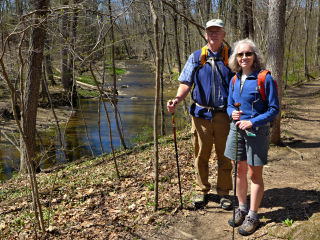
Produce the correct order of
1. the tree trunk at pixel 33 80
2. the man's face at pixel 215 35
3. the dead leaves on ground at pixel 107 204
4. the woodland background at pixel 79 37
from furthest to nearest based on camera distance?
the tree trunk at pixel 33 80
the dead leaves on ground at pixel 107 204
the woodland background at pixel 79 37
the man's face at pixel 215 35

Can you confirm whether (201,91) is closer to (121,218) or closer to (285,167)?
(121,218)

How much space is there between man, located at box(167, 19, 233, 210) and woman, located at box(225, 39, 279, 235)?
11.7 inches

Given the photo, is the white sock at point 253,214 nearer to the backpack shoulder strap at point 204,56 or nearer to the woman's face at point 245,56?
the woman's face at point 245,56

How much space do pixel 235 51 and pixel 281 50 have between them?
128 inches

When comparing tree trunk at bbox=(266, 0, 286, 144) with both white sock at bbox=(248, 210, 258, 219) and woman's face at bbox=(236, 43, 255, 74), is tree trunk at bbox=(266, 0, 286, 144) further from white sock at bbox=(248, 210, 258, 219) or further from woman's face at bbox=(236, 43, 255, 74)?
white sock at bbox=(248, 210, 258, 219)

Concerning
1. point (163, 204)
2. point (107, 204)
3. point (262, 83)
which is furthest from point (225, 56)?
point (107, 204)

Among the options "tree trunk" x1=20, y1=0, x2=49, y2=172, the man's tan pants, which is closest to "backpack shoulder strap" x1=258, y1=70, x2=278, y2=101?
the man's tan pants

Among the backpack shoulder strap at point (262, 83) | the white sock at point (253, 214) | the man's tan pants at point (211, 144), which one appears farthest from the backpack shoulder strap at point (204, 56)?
the white sock at point (253, 214)

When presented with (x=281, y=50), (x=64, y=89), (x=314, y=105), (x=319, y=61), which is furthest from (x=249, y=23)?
(x=319, y=61)

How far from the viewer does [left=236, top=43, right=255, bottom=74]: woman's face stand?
9.93 ft

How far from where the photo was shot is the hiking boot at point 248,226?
3248 millimetres

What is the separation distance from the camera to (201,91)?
11.9 ft

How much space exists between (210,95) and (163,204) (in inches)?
75.6

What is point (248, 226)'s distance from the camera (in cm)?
325
